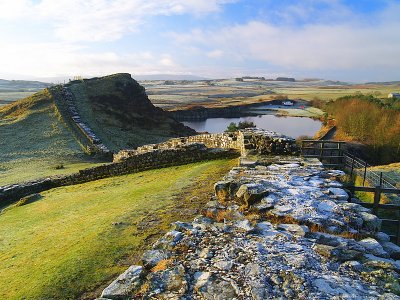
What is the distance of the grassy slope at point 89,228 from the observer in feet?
22.0

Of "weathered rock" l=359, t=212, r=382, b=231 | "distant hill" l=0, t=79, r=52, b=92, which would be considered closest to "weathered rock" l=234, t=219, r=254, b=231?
"weathered rock" l=359, t=212, r=382, b=231

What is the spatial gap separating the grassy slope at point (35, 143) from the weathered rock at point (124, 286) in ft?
53.1

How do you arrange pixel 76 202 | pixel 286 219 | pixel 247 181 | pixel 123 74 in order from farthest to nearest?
pixel 123 74
pixel 76 202
pixel 247 181
pixel 286 219

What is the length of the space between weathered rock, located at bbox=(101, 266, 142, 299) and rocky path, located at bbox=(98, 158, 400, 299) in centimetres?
1

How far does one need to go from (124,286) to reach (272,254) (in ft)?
7.75

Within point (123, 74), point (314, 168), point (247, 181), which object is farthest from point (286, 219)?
point (123, 74)

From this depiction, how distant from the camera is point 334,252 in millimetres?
5695

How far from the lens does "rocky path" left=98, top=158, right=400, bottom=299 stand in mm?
4871

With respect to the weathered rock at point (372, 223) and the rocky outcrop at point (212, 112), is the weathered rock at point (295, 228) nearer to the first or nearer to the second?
the weathered rock at point (372, 223)

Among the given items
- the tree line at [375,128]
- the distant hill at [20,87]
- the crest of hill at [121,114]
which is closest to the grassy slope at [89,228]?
the crest of hill at [121,114]

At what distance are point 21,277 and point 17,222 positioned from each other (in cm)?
541

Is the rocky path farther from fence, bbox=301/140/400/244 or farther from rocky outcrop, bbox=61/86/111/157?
rocky outcrop, bbox=61/86/111/157

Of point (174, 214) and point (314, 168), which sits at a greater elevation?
point (314, 168)

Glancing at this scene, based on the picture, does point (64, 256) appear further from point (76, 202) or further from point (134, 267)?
point (76, 202)
